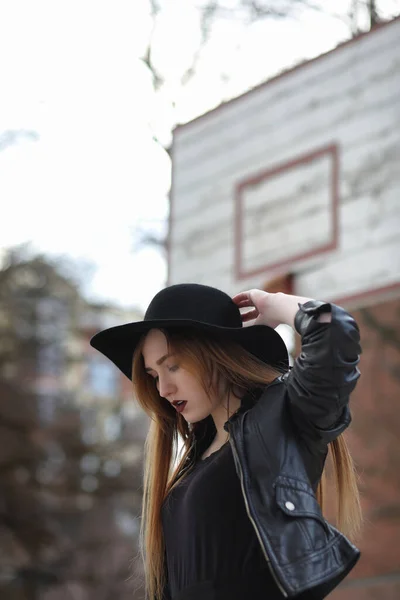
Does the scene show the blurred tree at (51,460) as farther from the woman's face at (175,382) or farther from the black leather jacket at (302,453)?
the black leather jacket at (302,453)

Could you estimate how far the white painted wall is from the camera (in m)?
5.64

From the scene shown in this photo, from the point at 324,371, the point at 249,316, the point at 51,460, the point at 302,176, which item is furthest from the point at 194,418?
the point at 51,460

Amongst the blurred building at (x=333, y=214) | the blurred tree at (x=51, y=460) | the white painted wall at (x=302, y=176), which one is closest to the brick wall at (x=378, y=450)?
the blurred building at (x=333, y=214)

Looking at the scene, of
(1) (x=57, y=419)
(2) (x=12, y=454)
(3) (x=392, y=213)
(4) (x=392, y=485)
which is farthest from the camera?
(1) (x=57, y=419)

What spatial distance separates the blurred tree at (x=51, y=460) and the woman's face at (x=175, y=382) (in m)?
13.7

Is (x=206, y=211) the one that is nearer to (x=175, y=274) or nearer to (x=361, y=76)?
(x=175, y=274)

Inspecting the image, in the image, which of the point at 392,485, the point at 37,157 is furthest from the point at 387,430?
the point at 37,157

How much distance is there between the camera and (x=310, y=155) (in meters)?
6.09

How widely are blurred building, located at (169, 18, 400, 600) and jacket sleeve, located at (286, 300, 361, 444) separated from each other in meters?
3.34

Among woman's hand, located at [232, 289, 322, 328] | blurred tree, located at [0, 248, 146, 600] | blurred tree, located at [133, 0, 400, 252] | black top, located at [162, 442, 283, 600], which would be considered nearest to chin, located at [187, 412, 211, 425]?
black top, located at [162, 442, 283, 600]

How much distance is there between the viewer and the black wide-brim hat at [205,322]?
2379 millimetres

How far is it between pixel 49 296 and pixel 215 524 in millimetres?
14711

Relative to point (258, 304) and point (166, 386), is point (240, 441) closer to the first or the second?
point (166, 386)

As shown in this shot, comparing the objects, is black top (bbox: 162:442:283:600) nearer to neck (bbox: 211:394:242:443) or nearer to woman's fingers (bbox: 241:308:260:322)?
neck (bbox: 211:394:242:443)
